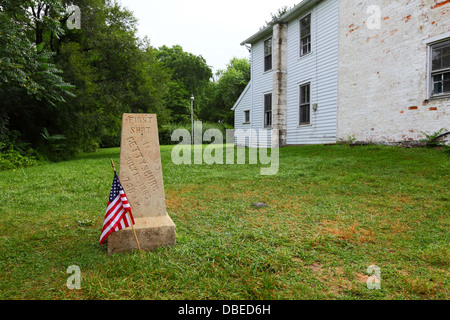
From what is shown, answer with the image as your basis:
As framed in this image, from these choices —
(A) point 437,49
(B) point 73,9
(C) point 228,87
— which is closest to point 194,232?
(A) point 437,49

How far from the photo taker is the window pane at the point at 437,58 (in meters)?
8.78

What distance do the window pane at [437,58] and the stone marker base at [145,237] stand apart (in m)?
9.89

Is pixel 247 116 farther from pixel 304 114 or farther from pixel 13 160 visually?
pixel 13 160

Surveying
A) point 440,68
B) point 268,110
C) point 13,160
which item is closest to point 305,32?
point 268,110

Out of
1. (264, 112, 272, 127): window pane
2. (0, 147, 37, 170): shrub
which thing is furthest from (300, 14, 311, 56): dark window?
(0, 147, 37, 170): shrub

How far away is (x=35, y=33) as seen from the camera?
49.1 ft

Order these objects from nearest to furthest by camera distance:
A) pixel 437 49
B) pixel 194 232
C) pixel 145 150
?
1. pixel 145 150
2. pixel 194 232
3. pixel 437 49

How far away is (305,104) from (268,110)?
3.36 meters

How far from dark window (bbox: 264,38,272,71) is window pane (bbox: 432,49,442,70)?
938 centimetres

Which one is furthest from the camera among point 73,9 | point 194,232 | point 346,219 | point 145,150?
point 73,9

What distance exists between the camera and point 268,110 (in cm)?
1741
